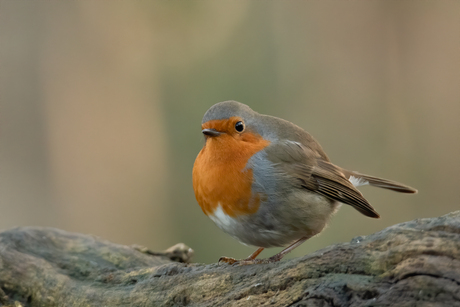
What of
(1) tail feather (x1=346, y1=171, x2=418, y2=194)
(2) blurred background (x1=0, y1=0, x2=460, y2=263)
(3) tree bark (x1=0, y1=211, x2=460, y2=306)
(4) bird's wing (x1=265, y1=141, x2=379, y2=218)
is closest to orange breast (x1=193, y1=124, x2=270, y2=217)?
(4) bird's wing (x1=265, y1=141, x2=379, y2=218)

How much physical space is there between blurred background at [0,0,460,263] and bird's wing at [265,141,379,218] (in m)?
2.68

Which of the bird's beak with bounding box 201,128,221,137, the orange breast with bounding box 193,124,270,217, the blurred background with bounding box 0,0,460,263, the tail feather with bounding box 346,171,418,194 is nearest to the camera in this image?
the orange breast with bounding box 193,124,270,217

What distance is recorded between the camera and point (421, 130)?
245 inches

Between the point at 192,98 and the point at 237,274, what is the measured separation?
4817 millimetres

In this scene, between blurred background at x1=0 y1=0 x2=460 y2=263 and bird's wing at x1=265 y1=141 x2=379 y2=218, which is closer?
bird's wing at x1=265 y1=141 x2=379 y2=218

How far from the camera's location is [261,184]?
304cm

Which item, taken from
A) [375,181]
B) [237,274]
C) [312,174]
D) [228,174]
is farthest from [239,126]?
[375,181]

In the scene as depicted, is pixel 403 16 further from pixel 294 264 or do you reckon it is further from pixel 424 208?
pixel 294 264

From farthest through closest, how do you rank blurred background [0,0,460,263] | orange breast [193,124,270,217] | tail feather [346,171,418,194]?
blurred background [0,0,460,263], tail feather [346,171,418,194], orange breast [193,124,270,217]

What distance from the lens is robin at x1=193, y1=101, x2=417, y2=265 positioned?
3008 mm

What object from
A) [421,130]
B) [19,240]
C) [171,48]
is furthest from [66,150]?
[421,130]

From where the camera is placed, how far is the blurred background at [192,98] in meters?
6.26

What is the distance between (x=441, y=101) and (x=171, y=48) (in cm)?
436

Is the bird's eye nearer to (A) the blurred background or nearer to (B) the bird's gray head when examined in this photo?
(B) the bird's gray head
